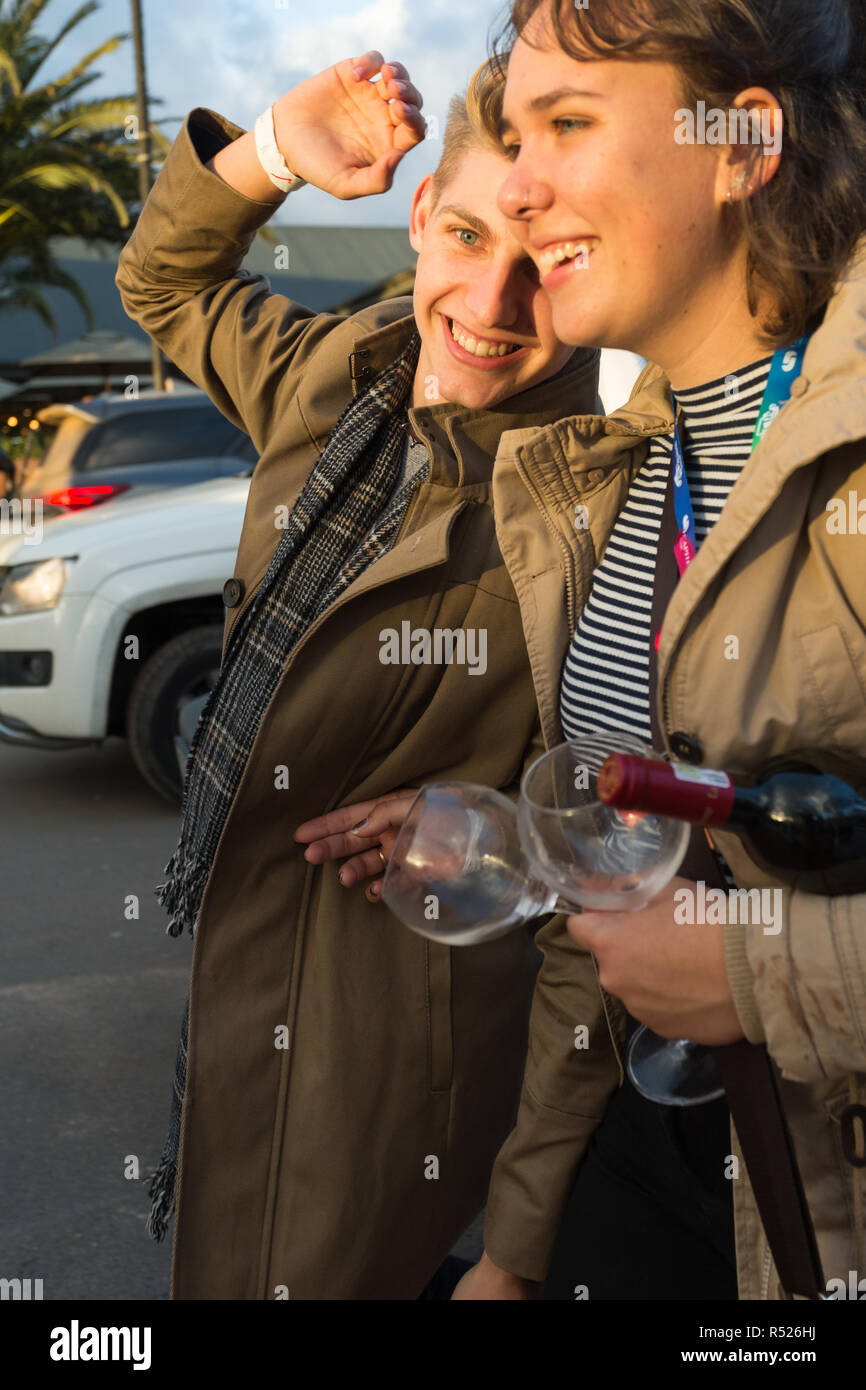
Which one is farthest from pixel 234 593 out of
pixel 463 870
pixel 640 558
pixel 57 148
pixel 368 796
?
pixel 57 148

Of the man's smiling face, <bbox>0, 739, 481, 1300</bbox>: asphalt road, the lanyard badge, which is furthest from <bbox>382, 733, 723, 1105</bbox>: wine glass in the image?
<bbox>0, 739, 481, 1300</bbox>: asphalt road

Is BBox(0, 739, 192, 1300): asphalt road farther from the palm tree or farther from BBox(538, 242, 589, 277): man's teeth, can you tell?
the palm tree

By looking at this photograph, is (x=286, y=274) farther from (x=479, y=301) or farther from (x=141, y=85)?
(x=479, y=301)

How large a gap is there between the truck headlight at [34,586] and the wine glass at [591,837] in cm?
503

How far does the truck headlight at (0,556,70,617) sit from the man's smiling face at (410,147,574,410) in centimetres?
436

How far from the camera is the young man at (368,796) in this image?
205cm

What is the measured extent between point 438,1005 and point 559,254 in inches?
45.9

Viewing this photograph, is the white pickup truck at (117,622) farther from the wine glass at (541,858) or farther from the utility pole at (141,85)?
the utility pole at (141,85)

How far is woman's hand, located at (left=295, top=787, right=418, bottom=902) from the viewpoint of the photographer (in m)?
2.06

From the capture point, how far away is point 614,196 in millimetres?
1550

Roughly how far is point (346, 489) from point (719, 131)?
0.91 meters

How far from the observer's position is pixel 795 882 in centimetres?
141
